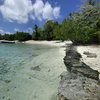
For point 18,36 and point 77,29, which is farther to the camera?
point 18,36

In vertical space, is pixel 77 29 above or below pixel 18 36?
above

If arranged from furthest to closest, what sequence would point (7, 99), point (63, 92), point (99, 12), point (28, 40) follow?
point (28, 40)
point (7, 99)
point (63, 92)
point (99, 12)

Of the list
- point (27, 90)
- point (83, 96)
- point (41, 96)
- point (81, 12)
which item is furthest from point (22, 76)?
point (81, 12)

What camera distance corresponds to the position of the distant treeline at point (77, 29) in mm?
6328

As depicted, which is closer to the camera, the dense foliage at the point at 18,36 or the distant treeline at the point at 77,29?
the distant treeline at the point at 77,29

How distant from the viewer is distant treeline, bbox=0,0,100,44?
6.33 metres

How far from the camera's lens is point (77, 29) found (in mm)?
26000

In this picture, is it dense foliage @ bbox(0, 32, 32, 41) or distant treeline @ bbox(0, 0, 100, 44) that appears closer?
distant treeline @ bbox(0, 0, 100, 44)

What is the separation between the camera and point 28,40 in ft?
262

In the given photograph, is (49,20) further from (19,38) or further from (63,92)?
(63,92)

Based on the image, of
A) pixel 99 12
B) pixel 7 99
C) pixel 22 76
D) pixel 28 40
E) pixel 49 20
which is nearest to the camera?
pixel 99 12

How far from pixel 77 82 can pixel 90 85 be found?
0.66m

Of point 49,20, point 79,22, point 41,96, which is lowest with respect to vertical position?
point 41,96

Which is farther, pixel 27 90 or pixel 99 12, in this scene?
pixel 27 90
